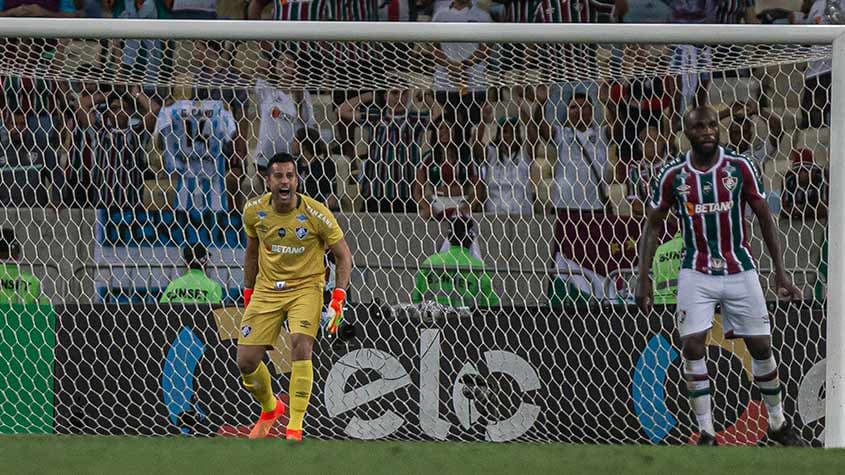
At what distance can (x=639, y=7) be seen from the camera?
875 cm

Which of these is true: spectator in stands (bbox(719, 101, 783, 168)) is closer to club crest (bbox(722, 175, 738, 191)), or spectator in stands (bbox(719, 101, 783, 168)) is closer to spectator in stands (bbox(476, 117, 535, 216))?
club crest (bbox(722, 175, 738, 191))

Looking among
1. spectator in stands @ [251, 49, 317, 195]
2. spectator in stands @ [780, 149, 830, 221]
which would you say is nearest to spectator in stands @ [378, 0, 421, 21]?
spectator in stands @ [251, 49, 317, 195]

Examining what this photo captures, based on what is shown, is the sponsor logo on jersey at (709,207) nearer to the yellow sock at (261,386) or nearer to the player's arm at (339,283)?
the player's arm at (339,283)

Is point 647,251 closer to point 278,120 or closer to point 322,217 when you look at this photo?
point 322,217

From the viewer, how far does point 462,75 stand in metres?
5.80

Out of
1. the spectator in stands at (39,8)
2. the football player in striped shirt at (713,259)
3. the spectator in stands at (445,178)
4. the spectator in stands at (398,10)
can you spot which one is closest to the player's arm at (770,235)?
the football player in striped shirt at (713,259)

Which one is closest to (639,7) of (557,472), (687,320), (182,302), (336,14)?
(336,14)

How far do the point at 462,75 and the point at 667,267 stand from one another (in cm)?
152

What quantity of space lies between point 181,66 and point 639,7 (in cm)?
406

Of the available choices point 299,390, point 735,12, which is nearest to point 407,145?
point 299,390

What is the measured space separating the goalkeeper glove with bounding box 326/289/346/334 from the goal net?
1.58 feet

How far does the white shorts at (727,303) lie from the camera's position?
5613 mm

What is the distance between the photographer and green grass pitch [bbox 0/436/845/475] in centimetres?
297

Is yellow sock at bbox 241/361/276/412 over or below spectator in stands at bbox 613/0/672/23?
below
